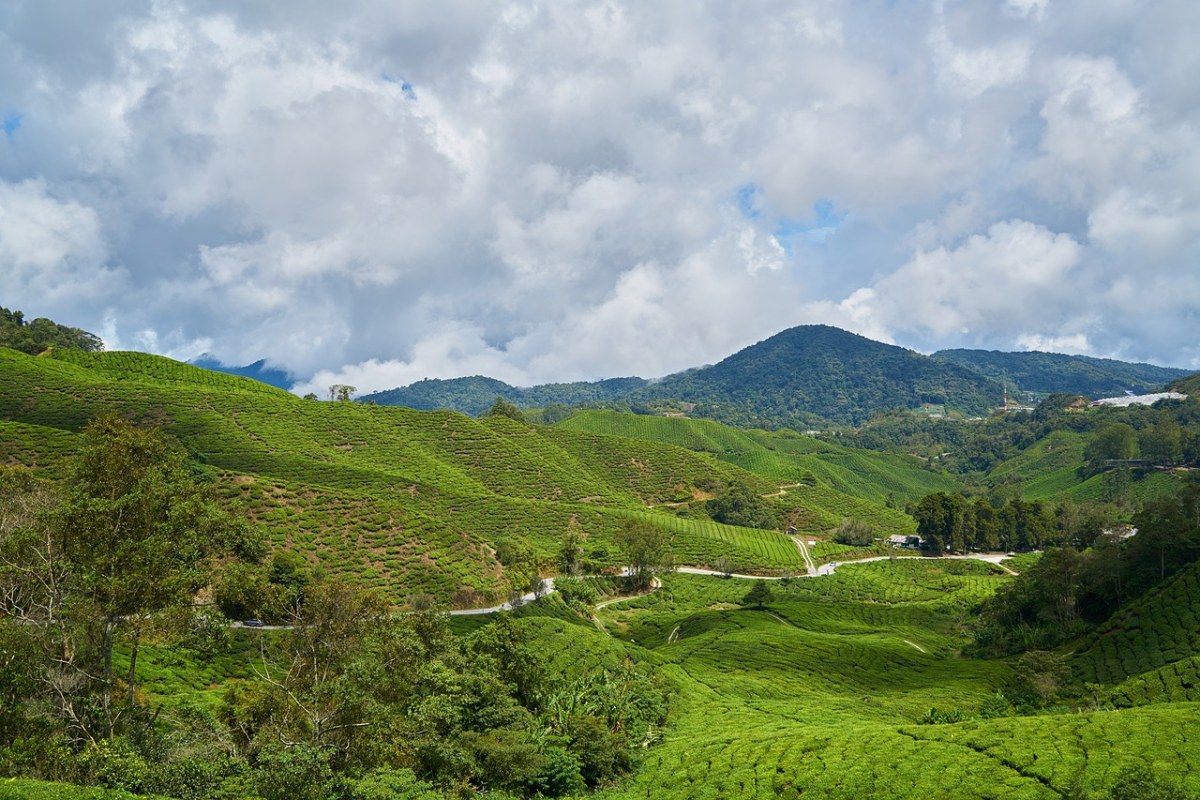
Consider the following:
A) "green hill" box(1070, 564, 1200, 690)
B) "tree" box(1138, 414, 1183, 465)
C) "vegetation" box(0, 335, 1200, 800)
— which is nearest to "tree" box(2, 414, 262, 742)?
"vegetation" box(0, 335, 1200, 800)

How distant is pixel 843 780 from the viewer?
24.9m

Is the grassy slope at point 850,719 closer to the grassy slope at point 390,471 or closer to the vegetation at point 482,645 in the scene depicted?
the vegetation at point 482,645

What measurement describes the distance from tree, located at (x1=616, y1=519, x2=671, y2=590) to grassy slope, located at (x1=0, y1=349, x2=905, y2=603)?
7.37 meters

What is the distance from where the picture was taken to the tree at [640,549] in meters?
88.4

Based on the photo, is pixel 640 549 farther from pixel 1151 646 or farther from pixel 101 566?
Result: pixel 101 566

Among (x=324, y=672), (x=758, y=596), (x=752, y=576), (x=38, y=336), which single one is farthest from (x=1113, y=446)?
(x=38, y=336)

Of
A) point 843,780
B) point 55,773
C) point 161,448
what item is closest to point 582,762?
point 843,780

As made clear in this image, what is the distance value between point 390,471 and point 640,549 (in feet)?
155

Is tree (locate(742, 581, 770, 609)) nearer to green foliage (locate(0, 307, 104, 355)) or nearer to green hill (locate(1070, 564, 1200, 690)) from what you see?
green hill (locate(1070, 564, 1200, 690))

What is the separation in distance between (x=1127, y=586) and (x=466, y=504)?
8429 cm

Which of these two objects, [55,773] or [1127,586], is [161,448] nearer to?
[55,773]

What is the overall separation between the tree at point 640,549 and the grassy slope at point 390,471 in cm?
737

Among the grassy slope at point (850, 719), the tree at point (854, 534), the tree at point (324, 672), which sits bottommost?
the grassy slope at point (850, 719)

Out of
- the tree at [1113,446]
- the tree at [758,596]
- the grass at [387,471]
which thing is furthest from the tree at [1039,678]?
the tree at [1113,446]
